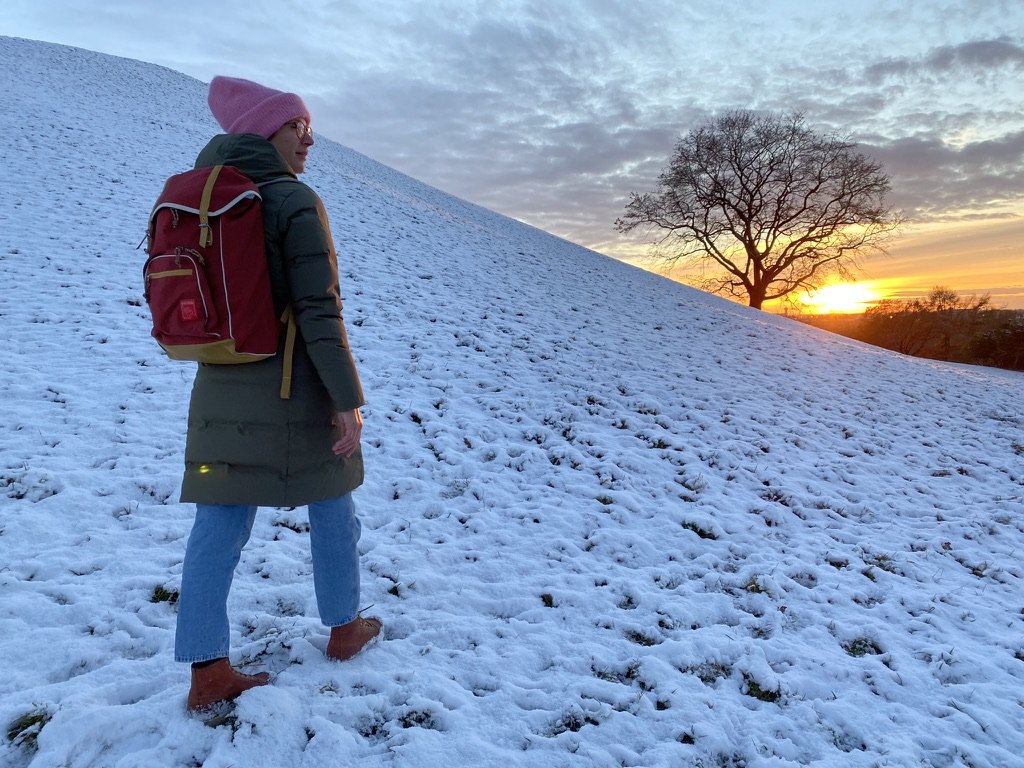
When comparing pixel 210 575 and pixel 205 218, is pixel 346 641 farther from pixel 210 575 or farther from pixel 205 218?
pixel 205 218

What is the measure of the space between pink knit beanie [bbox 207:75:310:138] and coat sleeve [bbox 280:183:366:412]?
12.0 inches

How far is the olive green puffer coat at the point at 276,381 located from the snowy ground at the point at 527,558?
1028 mm

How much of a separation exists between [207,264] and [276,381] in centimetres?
49

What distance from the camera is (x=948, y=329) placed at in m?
31.7

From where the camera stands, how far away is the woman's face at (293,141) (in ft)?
7.29

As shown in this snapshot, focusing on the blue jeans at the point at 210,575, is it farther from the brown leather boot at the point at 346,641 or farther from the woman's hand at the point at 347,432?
the brown leather boot at the point at 346,641

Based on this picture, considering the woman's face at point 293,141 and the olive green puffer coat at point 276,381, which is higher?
the woman's face at point 293,141

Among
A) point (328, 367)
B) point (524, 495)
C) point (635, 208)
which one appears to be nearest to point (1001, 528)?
point (524, 495)

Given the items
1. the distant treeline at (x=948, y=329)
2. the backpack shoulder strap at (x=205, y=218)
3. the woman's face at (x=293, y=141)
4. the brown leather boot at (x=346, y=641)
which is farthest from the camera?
the distant treeline at (x=948, y=329)

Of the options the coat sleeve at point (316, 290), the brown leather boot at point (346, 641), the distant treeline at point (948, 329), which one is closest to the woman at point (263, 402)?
the coat sleeve at point (316, 290)

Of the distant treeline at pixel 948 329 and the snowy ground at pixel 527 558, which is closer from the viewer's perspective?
the snowy ground at pixel 527 558

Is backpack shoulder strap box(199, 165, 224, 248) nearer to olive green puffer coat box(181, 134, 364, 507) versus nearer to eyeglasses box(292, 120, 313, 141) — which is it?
Answer: olive green puffer coat box(181, 134, 364, 507)

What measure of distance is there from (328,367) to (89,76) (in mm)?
27771

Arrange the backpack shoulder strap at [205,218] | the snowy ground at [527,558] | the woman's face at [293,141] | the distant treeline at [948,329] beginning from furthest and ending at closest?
the distant treeline at [948,329]
the snowy ground at [527,558]
the woman's face at [293,141]
the backpack shoulder strap at [205,218]
